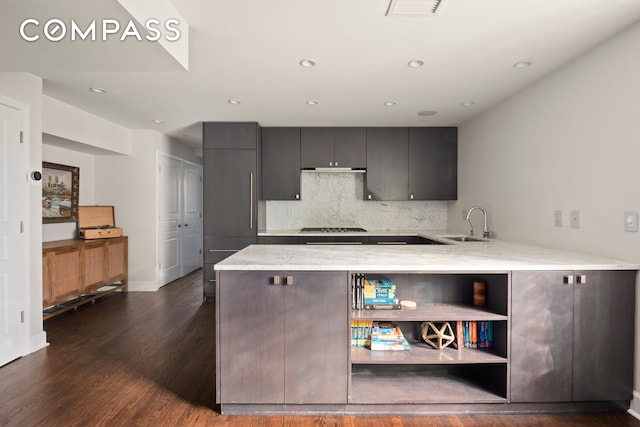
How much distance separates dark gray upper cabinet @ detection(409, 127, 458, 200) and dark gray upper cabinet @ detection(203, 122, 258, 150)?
2.11 m

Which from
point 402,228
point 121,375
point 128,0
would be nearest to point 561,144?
point 402,228

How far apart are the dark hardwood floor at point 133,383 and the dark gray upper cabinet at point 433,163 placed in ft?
9.82

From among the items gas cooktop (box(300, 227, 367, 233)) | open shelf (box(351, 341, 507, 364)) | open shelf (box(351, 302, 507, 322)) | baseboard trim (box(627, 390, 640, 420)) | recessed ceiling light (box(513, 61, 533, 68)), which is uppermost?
recessed ceiling light (box(513, 61, 533, 68))

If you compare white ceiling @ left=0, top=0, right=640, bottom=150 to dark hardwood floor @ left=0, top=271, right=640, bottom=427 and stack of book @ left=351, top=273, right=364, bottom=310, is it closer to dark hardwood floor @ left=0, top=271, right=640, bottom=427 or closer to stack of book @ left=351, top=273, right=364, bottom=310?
stack of book @ left=351, top=273, right=364, bottom=310

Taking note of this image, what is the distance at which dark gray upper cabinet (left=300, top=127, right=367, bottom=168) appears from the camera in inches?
177

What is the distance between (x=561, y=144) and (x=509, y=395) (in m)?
1.85

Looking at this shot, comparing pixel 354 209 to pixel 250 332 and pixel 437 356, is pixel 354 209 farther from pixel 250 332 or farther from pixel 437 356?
pixel 250 332

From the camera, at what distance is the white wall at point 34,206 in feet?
8.85

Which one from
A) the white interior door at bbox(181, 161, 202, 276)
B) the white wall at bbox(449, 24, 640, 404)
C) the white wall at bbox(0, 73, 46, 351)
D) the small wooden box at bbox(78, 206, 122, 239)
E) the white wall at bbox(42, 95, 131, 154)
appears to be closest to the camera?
the white wall at bbox(449, 24, 640, 404)

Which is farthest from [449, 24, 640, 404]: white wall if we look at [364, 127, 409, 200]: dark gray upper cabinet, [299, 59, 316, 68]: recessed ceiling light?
[299, 59, 316, 68]: recessed ceiling light

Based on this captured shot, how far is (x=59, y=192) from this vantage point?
161 inches

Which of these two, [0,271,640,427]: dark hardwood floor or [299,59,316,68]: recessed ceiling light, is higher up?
[299,59,316,68]: recessed ceiling light

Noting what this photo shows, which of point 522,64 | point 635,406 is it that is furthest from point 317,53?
point 635,406

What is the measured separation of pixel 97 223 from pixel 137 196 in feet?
1.98
